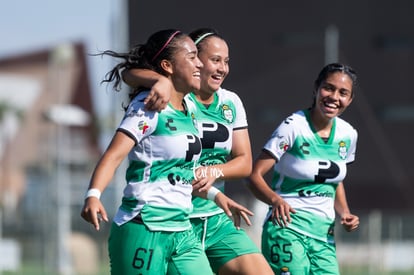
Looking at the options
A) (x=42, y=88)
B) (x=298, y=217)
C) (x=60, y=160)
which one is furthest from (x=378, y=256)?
(x=42, y=88)

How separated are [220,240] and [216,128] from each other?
0.74 meters

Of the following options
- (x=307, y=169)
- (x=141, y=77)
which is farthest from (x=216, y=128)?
(x=141, y=77)

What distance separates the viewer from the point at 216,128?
8.66m

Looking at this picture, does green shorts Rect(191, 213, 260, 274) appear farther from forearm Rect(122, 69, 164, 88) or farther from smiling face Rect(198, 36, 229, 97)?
forearm Rect(122, 69, 164, 88)

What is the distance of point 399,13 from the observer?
2231 inches

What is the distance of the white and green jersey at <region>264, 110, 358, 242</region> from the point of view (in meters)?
9.20

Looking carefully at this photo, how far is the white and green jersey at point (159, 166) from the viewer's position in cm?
736

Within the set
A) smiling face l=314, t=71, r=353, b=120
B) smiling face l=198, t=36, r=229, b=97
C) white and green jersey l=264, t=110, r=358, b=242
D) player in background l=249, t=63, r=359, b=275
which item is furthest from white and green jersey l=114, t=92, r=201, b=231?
smiling face l=314, t=71, r=353, b=120

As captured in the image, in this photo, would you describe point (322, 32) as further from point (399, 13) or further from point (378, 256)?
point (378, 256)

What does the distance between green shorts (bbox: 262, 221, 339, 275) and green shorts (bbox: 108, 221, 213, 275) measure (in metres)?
1.65

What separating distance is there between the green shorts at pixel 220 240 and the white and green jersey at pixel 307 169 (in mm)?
782

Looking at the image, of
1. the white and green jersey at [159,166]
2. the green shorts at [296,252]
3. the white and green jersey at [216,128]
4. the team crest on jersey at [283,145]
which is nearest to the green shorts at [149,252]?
the white and green jersey at [159,166]

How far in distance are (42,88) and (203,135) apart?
8313 cm

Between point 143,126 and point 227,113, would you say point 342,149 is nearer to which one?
point 227,113
